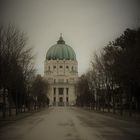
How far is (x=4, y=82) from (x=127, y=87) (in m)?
21.0

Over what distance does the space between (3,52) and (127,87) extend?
71.8ft

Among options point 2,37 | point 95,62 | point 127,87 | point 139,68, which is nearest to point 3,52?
point 2,37

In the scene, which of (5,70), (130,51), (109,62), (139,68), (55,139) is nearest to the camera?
(55,139)

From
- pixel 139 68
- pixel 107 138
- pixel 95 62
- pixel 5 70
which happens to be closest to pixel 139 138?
pixel 107 138

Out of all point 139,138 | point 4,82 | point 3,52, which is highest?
point 3,52

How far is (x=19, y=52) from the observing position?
4453 centimetres

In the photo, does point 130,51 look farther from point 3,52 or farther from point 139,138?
point 139,138

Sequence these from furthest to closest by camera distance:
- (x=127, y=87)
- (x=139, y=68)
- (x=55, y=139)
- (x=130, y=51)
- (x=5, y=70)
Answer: (x=127, y=87)
(x=130, y=51)
(x=139, y=68)
(x=5, y=70)
(x=55, y=139)

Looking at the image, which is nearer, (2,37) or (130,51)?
Result: (2,37)

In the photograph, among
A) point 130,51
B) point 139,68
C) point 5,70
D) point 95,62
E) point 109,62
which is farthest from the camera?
point 95,62

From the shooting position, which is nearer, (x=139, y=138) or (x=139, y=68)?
(x=139, y=138)

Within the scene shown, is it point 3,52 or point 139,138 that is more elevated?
point 3,52

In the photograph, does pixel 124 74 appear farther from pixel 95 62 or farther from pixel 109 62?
pixel 95 62

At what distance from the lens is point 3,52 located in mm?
39656
